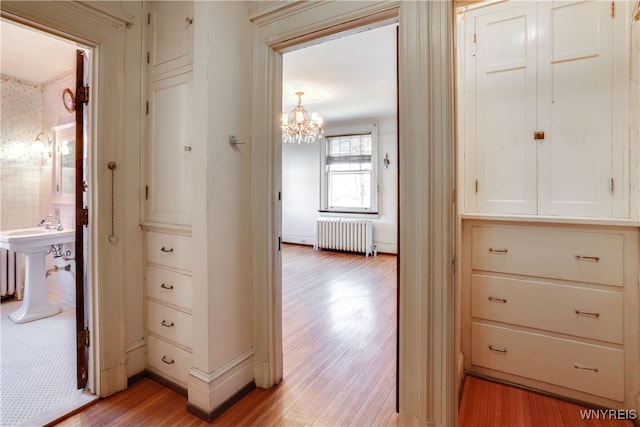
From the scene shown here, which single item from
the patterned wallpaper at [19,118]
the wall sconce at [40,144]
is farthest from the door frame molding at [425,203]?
the patterned wallpaper at [19,118]

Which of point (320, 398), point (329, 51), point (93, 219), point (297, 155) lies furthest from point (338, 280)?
point (297, 155)

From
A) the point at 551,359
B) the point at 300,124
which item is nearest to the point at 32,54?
the point at 300,124

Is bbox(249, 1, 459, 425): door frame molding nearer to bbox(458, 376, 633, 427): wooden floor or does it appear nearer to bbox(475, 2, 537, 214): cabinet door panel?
bbox(458, 376, 633, 427): wooden floor

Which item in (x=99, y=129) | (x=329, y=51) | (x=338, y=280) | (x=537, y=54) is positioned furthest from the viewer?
(x=338, y=280)

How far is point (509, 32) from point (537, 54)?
24cm

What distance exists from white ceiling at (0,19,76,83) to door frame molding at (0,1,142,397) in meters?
0.88

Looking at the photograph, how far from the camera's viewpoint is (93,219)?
1.83 m

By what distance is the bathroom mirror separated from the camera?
3338mm

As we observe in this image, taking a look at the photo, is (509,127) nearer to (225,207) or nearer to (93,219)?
(225,207)

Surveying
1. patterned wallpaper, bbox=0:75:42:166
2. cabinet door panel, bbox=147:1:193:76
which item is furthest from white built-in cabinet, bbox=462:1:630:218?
patterned wallpaper, bbox=0:75:42:166

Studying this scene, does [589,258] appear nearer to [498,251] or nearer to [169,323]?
[498,251]

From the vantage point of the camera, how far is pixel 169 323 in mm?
1944

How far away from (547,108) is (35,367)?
3.90m

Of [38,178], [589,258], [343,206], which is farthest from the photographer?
[343,206]
